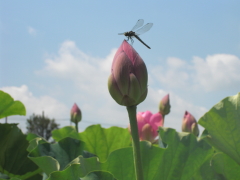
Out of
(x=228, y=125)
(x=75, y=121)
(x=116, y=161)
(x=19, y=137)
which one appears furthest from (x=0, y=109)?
(x=75, y=121)

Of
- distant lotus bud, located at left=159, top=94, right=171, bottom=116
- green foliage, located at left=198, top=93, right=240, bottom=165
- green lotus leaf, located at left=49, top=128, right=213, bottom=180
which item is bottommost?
green lotus leaf, located at left=49, top=128, right=213, bottom=180

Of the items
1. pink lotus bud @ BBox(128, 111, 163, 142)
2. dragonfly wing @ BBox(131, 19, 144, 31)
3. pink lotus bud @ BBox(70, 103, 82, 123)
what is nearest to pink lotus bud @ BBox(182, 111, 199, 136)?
pink lotus bud @ BBox(128, 111, 163, 142)

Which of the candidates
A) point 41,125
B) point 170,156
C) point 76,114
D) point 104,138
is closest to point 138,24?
point 104,138

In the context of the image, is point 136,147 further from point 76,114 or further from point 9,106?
point 76,114

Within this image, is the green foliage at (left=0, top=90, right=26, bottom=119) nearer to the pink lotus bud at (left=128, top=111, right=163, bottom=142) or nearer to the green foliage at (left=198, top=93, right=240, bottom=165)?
the pink lotus bud at (left=128, top=111, right=163, bottom=142)

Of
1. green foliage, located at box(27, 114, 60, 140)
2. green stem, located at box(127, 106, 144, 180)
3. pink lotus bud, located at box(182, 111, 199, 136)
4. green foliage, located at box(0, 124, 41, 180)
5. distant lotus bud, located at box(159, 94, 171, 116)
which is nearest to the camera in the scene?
green stem, located at box(127, 106, 144, 180)

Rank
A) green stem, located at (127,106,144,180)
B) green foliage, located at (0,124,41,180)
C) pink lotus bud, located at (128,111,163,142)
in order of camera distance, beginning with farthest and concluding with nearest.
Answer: pink lotus bud, located at (128,111,163,142) → green foliage, located at (0,124,41,180) → green stem, located at (127,106,144,180)

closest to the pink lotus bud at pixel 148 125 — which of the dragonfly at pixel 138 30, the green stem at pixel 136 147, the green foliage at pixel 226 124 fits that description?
the dragonfly at pixel 138 30
